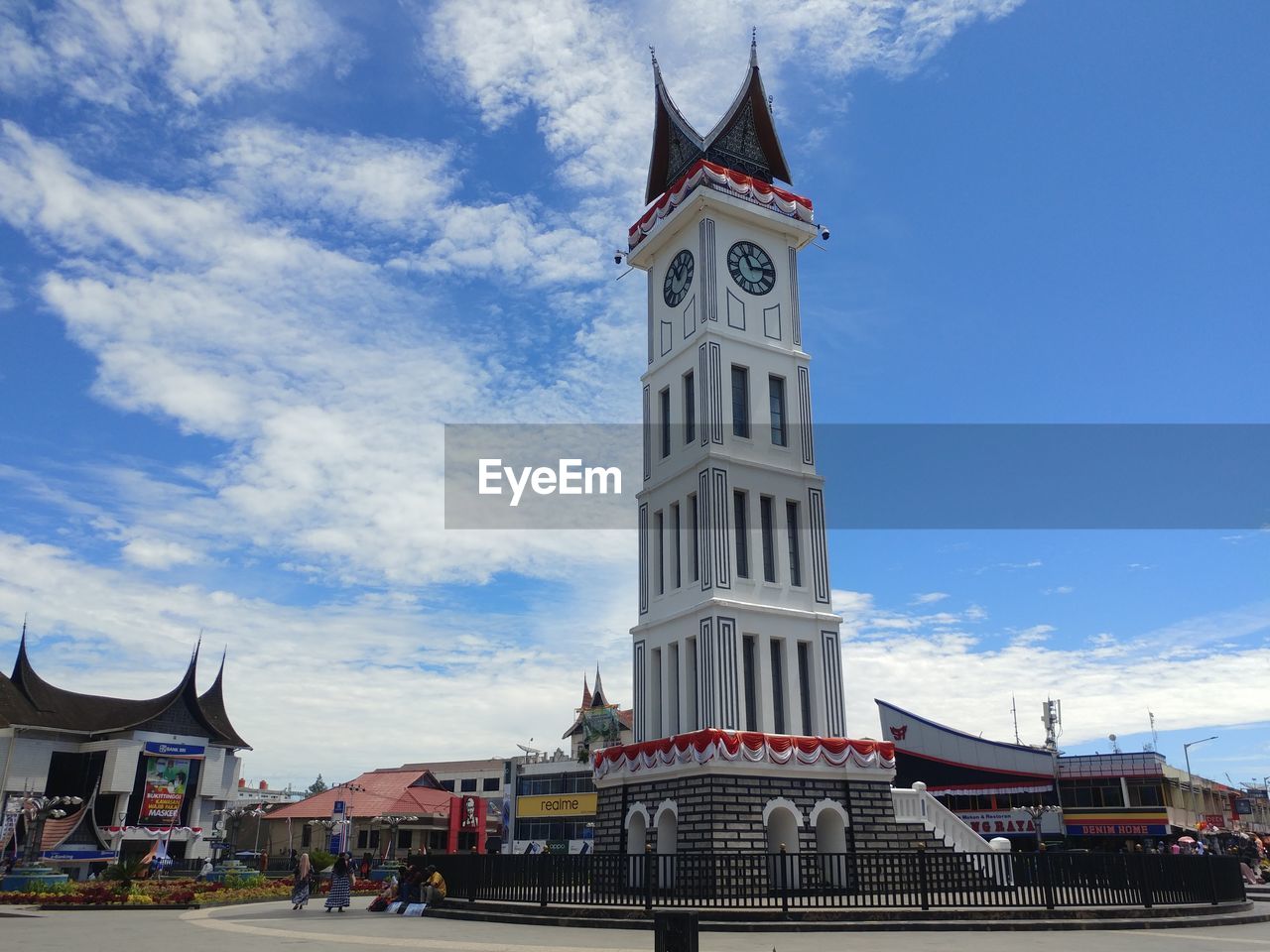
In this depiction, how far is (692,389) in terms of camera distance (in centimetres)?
3622

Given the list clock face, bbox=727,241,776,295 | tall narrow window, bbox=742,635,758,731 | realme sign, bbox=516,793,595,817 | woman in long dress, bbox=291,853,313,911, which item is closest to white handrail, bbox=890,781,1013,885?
tall narrow window, bbox=742,635,758,731

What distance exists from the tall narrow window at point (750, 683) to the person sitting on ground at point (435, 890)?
1041 cm

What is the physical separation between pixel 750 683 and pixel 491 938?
14.9 meters

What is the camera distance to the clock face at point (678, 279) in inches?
1481

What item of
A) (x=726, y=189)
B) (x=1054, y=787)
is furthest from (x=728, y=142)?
(x=1054, y=787)

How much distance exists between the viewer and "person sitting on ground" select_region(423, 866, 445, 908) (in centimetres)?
2544

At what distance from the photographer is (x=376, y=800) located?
7506cm

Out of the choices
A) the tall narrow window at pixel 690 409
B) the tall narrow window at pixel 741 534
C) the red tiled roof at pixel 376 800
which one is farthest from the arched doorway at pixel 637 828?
the red tiled roof at pixel 376 800

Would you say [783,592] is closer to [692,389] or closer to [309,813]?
[692,389]

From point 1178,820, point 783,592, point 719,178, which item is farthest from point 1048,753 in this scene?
point 719,178

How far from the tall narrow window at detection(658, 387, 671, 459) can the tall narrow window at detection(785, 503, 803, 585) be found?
505cm

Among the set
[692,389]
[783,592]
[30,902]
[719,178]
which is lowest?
[30,902]

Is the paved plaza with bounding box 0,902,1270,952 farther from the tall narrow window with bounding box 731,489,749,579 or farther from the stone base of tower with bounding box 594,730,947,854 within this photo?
the tall narrow window with bounding box 731,489,749,579

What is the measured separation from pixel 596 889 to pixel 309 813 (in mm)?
54435
